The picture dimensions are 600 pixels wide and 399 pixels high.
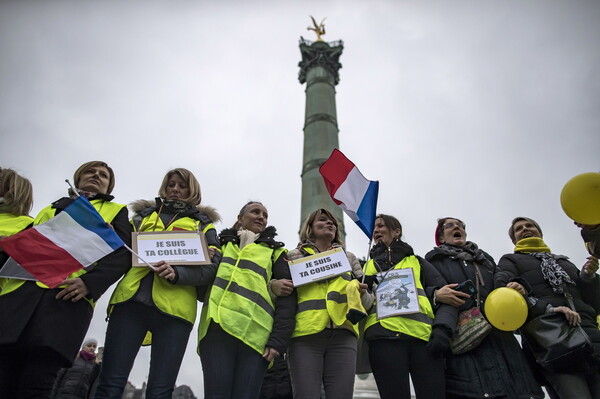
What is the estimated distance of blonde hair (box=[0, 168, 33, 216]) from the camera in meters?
3.76

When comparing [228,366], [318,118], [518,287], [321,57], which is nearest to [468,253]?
[518,287]

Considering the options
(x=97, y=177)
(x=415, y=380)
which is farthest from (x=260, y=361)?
(x=97, y=177)

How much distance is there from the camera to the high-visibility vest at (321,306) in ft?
11.4

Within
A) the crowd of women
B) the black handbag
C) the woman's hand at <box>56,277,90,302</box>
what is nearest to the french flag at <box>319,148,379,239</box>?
the crowd of women

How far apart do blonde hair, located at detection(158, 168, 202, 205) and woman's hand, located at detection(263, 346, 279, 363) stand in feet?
4.71

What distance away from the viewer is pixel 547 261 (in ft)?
13.2

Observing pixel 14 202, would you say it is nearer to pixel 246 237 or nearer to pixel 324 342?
pixel 246 237

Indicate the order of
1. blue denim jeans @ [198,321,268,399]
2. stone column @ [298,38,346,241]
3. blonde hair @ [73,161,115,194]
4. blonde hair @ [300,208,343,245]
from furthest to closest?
stone column @ [298,38,346,241] < blonde hair @ [300,208,343,245] < blonde hair @ [73,161,115,194] < blue denim jeans @ [198,321,268,399]

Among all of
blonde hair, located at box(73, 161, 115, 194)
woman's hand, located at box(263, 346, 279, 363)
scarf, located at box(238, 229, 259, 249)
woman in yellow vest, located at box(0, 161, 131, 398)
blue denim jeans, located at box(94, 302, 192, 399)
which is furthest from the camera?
scarf, located at box(238, 229, 259, 249)

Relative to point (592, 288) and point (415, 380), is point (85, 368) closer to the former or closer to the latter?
point (415, 380)

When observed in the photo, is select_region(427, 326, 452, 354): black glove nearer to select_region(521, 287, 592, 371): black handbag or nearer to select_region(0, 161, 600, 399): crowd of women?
select_region(0, 161, 600, 399): crowd of women

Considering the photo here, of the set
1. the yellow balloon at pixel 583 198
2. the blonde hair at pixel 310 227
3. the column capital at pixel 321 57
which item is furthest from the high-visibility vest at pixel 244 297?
the column capital at pixel 321 57

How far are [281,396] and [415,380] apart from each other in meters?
1.25

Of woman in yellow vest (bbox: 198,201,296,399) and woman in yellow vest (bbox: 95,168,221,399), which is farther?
woman in yellow vest (bbox: 198,201,296,399)
